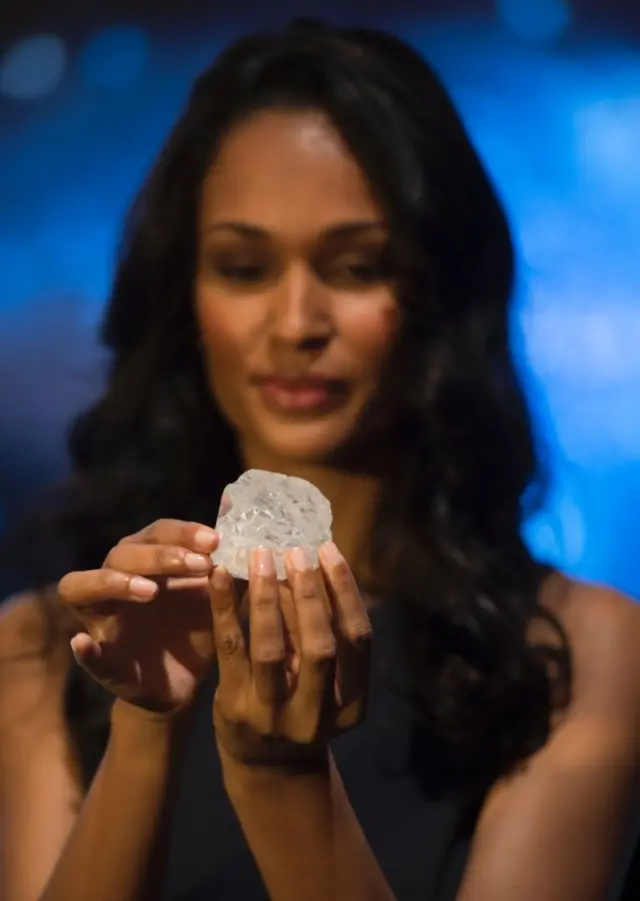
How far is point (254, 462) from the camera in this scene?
3.31 feet

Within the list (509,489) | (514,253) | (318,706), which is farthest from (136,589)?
(514,253)

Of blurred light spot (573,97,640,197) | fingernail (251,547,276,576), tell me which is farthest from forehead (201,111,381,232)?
fingernail (251,547,276,576)

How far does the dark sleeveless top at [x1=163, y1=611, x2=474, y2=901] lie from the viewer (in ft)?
2.97

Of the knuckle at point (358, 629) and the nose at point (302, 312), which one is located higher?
the nose at point (302, 312)

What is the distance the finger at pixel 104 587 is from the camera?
0.78 metres

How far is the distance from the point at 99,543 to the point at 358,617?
1.17ft

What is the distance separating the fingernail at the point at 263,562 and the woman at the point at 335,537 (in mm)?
118

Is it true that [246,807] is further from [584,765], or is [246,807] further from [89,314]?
[89,314]

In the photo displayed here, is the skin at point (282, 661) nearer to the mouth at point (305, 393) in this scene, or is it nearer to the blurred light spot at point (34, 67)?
the mouth at point (305, 393)

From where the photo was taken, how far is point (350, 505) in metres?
0.99

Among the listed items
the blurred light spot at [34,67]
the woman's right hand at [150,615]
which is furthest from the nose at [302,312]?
the blurred light spot at [34,67]

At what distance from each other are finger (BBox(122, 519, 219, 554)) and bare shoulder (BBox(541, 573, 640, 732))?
34 centimetres

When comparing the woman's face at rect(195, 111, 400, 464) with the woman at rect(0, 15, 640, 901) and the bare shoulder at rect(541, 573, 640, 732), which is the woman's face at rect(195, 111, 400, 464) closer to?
the woman at rect(0, 15, 640, 901)

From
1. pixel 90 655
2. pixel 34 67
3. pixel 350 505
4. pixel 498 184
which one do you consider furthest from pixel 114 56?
pixel 90 655
